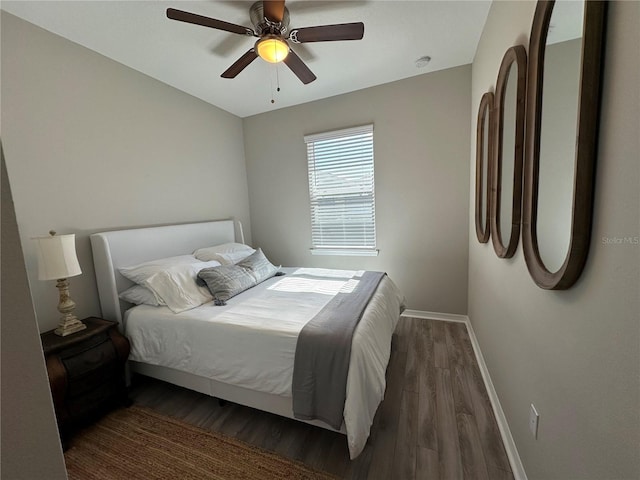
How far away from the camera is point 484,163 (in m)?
2.17

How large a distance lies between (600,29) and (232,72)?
221 cm

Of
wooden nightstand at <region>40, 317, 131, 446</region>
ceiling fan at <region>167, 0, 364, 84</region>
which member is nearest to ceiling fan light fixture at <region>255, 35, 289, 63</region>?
ceiling fan at <region>167, 0, 364, 84</region>

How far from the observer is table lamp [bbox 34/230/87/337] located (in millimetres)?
1610

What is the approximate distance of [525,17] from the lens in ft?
4.15

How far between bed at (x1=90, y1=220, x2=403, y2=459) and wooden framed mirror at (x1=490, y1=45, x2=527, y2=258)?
0.98 m

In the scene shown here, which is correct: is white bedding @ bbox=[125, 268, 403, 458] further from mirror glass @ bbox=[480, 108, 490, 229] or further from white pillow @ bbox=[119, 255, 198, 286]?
mirror glass @ bbox=[480, 108, 490, 229]

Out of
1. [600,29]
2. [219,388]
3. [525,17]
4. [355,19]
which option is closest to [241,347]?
[219,388]

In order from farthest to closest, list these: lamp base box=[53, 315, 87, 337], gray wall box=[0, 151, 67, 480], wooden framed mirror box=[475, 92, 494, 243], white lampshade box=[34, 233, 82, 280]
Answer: wooden framed mirror box=[475, 92, 494, 243] → lamp base box=[53, 315, 87, 337] → white lampshade box=[34, 233, 82, 280] → gray wall box=[0, 151, 67, 480]

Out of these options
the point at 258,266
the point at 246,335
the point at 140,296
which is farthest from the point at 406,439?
the point at 140,296

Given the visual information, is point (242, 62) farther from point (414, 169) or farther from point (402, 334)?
point (402, 334)

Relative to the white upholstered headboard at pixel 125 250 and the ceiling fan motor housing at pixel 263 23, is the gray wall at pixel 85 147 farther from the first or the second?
the ceiling fan motor housing at pixel 263 23

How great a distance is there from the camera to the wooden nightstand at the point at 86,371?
1546mm

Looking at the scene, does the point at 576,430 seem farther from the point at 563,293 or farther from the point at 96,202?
the point at 96,202

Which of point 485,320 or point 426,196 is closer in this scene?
point 485,320
